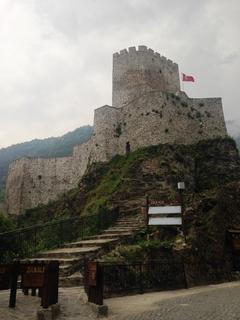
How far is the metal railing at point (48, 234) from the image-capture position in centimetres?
1575

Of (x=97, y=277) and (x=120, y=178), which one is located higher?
(x=120, y=178)

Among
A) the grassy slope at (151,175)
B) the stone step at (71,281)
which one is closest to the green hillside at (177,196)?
the grassy slope at (151,175)

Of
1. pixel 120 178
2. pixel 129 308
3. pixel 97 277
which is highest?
pixel 120 178

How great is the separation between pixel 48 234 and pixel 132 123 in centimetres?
1625

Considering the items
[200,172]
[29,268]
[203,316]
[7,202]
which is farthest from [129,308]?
[7,202]

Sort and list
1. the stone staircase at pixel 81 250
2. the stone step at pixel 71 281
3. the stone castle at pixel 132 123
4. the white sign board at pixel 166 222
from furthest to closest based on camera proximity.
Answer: the stone castle at pixel 132 123
the white sign board at pixel 166 222
the stone staircase at pixel 81 250
the stone step at pixel 71 281

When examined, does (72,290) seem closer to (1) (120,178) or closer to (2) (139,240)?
(2) (139,240)

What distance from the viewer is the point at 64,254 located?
13.8m

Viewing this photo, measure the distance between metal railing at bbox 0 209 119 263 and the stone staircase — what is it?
708 mm

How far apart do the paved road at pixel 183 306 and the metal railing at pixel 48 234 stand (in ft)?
23.2

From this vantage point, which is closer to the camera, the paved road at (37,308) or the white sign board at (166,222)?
the paved road at (37,308)

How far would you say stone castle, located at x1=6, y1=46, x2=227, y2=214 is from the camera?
30.7m

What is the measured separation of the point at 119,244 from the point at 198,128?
19.7 m

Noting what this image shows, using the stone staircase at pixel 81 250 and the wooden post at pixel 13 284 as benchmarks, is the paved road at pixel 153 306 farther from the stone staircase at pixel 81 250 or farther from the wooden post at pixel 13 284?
the stone staircase at pixel 81 250
